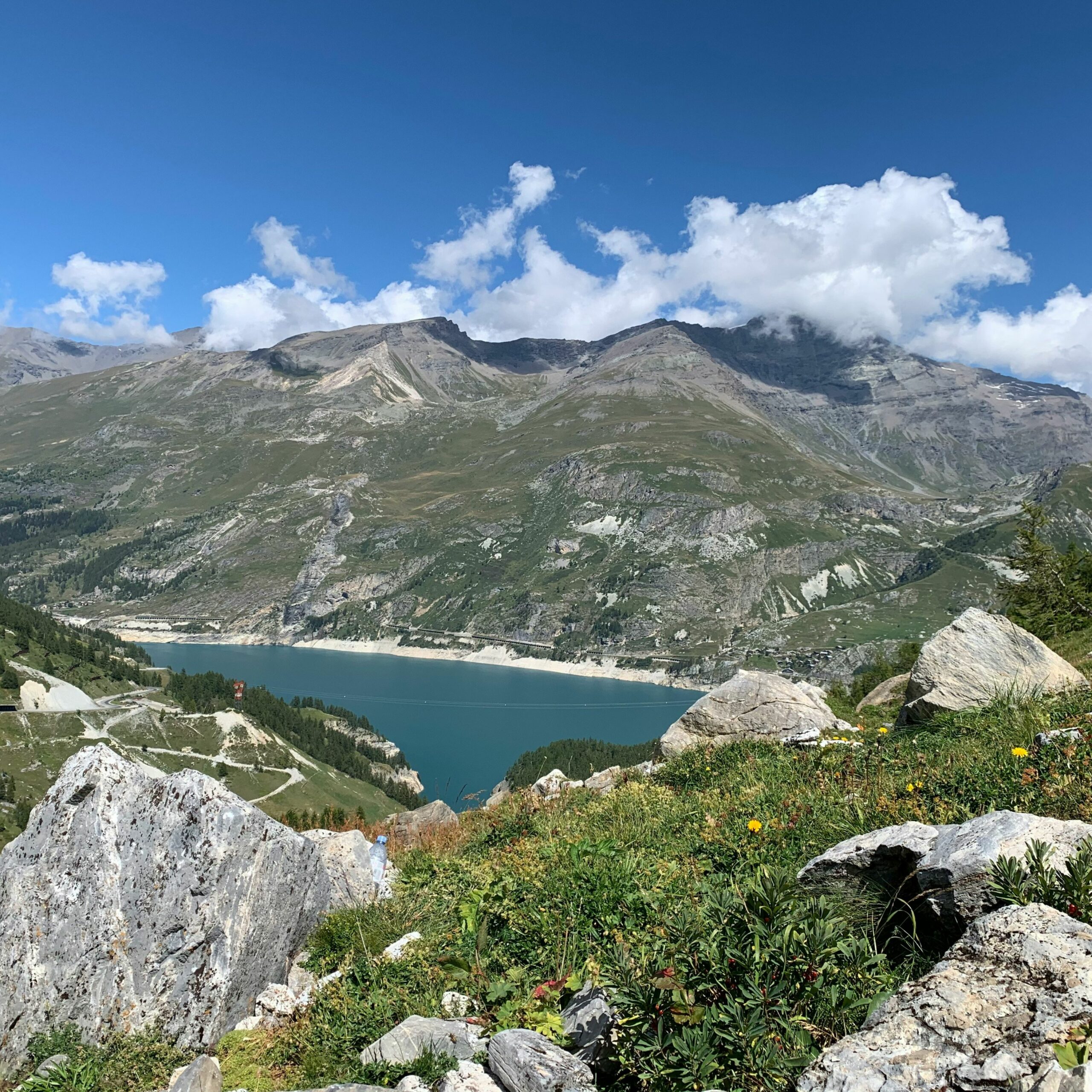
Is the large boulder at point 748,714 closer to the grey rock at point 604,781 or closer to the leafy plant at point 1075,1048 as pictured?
the grey rock at point 604,781

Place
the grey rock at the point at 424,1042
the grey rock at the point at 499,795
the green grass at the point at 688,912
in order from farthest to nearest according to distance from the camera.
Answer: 1. the grey rock at the point at 499,795
2. the grey rock at the point at 424,1042
3. the green grass at the point at 688,912

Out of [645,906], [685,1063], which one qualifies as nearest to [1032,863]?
[685,1063]

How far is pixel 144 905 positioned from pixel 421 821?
1126 cm

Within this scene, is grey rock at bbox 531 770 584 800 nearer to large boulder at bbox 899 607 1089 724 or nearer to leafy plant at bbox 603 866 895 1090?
large boulder at bbox 899 607 1089 724

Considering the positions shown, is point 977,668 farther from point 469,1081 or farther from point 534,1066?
point 469,1081

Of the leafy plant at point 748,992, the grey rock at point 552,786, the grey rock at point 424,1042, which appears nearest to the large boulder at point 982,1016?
the leafy plant at point 748,992

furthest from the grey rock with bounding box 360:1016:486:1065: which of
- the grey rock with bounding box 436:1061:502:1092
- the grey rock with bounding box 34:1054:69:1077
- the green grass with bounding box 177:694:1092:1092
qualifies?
the grey rock with bounding box 34:1054:69:1077

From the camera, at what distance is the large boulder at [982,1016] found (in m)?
3.28

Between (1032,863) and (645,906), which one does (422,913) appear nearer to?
(645,906)

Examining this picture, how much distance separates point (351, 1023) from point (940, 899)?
237 inches

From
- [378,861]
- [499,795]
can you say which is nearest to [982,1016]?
[378,861]

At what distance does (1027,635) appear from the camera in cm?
1509

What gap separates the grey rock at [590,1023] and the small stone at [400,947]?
3.54 metres

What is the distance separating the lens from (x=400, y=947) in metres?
8.98
